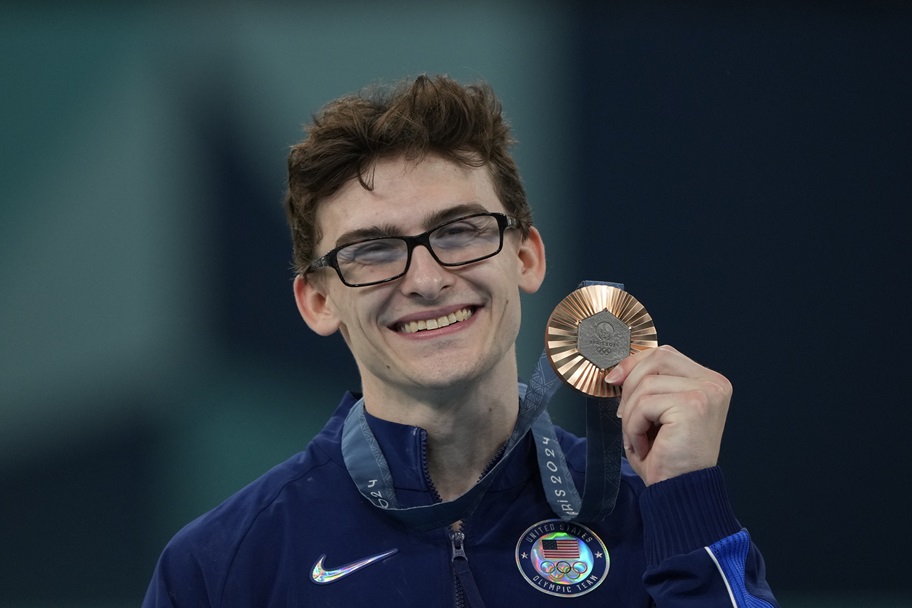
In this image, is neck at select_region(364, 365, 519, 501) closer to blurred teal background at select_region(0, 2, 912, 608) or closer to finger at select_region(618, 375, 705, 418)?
finger at select_region(618, 375, 705, 418)

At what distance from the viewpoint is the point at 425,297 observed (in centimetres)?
184

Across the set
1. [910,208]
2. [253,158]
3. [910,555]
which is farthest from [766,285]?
[253,158]

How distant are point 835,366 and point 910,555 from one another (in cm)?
65

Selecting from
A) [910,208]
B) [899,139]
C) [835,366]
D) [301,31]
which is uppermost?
[301,31]

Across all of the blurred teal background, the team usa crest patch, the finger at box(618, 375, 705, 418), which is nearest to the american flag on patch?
the team usa crest patch

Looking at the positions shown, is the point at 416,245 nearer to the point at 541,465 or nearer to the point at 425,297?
the point at 425,297

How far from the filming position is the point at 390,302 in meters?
1.88

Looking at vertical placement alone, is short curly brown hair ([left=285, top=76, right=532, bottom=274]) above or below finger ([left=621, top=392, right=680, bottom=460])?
above

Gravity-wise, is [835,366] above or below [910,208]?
below

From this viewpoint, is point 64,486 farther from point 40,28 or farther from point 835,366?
point 835,366

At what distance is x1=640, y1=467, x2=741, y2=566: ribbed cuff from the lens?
63.0 inches

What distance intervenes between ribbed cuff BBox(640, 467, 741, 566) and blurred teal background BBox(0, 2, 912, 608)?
1.80 metres

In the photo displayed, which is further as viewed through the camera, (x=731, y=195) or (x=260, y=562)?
(x=731, y=195)

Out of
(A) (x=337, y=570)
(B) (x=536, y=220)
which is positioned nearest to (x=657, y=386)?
(A) (x=337, y=570)
